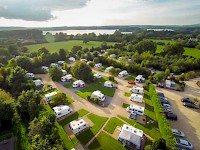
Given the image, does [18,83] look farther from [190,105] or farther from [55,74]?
[190,105]

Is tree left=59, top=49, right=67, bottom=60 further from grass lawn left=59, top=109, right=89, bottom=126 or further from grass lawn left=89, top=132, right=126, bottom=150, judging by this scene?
grass lawn left=89, top=132, right=126, bottom=150

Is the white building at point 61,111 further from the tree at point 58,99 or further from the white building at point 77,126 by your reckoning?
the white building at point 77,126

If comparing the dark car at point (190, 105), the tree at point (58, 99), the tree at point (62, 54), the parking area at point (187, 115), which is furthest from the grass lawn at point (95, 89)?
the tree at point (62, 54)

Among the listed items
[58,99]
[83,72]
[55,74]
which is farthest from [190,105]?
[55,74]

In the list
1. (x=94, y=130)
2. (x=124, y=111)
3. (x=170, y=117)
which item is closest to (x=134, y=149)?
(x=94, y=130)

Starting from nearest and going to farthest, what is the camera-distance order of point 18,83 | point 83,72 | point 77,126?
point 77,126 < point 18,83 < point 83,72
